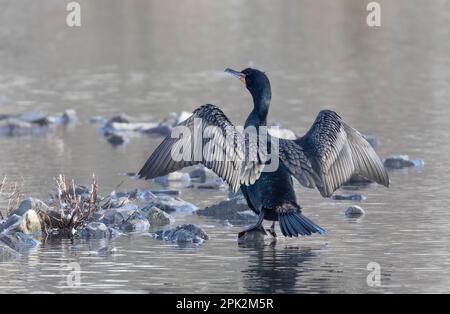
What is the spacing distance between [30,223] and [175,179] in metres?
4.21

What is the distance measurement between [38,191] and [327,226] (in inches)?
158

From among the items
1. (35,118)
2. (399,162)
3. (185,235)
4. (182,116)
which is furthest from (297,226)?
(35,118)

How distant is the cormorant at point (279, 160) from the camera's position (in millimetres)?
13586

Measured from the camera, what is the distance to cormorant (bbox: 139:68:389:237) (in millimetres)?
13586

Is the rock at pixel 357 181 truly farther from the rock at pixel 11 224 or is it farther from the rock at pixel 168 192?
the rock at pixel 11 224

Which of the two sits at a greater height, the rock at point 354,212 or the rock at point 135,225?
the rock at point 354,212

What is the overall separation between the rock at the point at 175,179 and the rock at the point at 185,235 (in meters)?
3.72

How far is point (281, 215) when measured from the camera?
44.8 ft

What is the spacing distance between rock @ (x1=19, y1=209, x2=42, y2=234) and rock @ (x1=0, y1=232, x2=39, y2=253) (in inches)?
9.0

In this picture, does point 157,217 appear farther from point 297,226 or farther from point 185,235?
point 297,226

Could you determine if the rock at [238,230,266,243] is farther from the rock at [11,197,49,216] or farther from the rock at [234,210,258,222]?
the rock at [11,197,49,216]

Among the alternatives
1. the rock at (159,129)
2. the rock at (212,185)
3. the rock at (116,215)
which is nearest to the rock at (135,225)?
the rock at (116,215)

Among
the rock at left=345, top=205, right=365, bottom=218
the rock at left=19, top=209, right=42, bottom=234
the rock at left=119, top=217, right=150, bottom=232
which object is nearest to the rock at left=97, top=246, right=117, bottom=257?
the rock at left=19, top=209, right=42, bottom=234
